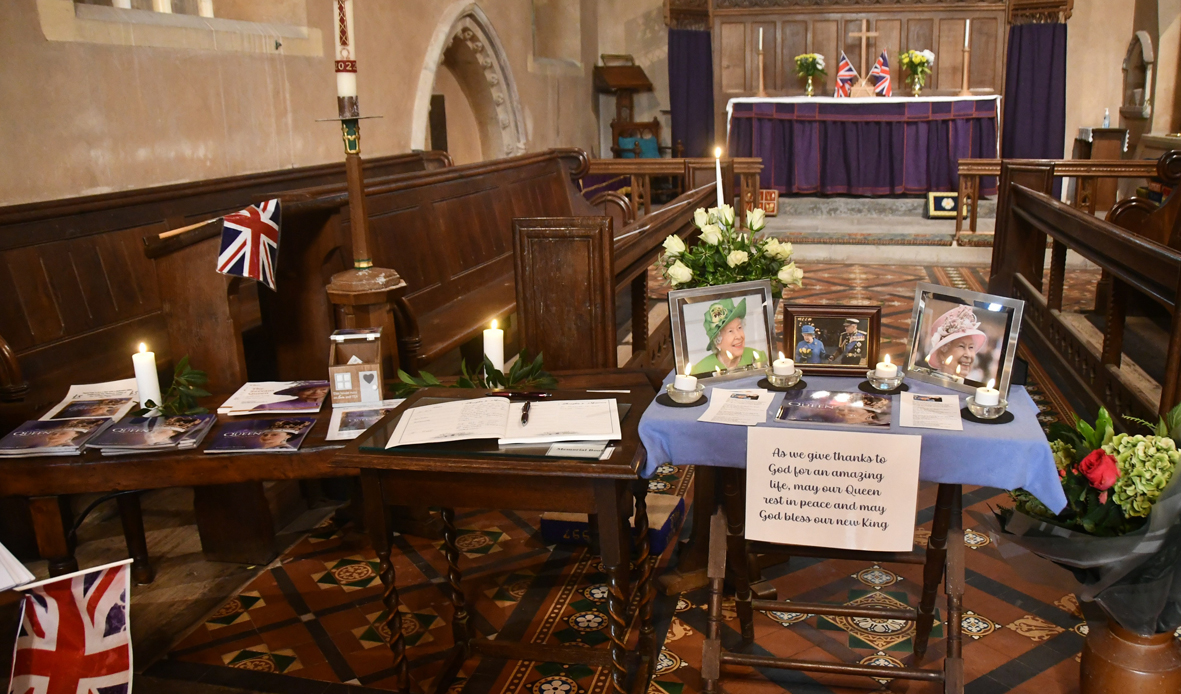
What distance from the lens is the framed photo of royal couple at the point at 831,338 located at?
2.05 metres

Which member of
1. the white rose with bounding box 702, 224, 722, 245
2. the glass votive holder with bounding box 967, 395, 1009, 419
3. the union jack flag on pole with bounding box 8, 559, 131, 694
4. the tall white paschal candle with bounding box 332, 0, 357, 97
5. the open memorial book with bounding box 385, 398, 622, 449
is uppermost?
the tall white paschal candle with bounding box 332, 0, 357, 97

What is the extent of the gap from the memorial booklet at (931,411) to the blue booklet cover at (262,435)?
54.7 inches

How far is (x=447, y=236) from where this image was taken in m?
4.35

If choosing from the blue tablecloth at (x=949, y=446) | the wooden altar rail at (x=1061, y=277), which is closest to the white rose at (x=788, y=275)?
the blue tablecloth at (x=949, y=446)

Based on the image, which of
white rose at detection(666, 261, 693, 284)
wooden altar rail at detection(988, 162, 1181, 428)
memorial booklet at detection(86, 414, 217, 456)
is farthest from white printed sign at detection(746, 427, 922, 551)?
wooden altar rail at detection(988, 162, 1181, 428)

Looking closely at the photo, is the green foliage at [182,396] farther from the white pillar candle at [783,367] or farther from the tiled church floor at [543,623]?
the white pillar candle at [783,367]

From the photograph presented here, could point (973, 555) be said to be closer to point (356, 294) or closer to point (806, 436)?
point (806, 436)

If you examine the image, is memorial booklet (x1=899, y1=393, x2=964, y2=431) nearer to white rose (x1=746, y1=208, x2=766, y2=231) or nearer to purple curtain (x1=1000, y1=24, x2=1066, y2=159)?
white rose (x1=746, y1=208, x2=766, y2=231)

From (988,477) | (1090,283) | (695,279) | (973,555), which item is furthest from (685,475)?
(1090,283)

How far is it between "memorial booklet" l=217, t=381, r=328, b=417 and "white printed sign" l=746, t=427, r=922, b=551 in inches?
47.9

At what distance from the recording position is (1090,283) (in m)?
6.51

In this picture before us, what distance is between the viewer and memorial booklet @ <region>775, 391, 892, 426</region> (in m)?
1.83

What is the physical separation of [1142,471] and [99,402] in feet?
8.26

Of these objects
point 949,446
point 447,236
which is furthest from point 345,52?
point 949,446
